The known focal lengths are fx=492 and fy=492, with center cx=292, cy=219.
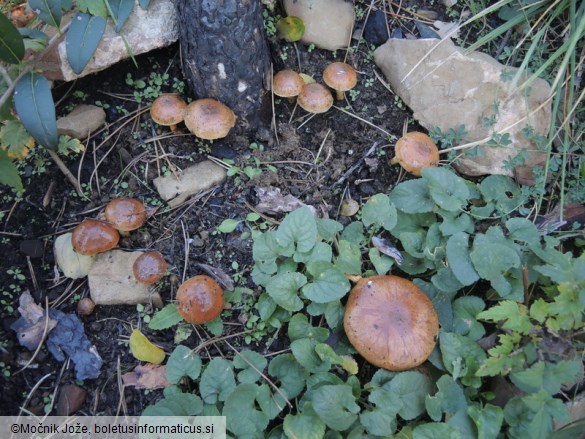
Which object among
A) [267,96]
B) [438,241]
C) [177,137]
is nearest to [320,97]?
[267,96]

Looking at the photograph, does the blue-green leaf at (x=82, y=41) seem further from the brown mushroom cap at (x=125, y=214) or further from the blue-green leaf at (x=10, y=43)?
the brown mushroom cap at (x=125, y=214)

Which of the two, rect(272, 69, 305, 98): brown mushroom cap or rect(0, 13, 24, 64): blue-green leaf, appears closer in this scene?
rect(0, 13, 24, 64): blue-green leaf

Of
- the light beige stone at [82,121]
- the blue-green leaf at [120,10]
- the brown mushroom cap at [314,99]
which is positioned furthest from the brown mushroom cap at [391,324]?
the blue-green leaf at [120,10]

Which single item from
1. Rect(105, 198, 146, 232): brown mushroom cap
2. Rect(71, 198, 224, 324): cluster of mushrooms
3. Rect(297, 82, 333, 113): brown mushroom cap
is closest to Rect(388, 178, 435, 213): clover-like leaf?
Rect(297, 82, 333, 113): brown mushroom cap

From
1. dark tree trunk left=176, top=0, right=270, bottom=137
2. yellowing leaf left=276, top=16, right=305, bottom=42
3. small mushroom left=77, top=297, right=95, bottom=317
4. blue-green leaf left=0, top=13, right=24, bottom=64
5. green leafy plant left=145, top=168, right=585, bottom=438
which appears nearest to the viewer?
green leafy plant left=145, top=168, right=585, bottom=438

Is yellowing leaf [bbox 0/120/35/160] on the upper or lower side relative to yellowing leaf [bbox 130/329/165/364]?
upper

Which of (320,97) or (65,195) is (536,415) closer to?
(320,97)

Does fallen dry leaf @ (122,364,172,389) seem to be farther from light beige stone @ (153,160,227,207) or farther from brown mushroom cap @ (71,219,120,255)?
light beige stone @ (153,160,227,207)

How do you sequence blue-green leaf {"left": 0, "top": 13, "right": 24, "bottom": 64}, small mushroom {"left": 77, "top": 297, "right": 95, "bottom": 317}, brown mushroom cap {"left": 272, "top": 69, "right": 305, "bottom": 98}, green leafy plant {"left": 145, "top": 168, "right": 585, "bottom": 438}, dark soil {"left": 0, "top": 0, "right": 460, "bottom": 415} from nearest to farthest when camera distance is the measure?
1. green leafy plant {"left": 145, "top": 168, "right": 585, "bottom": 438}
2. blue-green leaf {"left": 0, "top": 13, "right": 24, "bottom": 64}
3. dark soil {"left": 0, "top": 0, "right": 460, "bottom": 415}
4. small mushroom {"left": 77, "top": 297, "right": 95, "bottom": 317}
5. brown mushroom cap {"left": 272, "top": 69, "right": 305, "bottom": 98}
